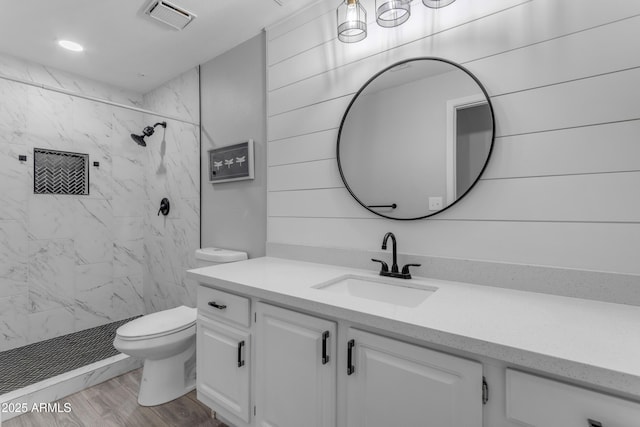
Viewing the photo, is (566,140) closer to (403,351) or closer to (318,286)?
(403,351)

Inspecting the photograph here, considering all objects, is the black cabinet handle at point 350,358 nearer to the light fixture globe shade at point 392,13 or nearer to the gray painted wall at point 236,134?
the gray painted wall at point 236,134

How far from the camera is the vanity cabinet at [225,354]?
134 centimetres

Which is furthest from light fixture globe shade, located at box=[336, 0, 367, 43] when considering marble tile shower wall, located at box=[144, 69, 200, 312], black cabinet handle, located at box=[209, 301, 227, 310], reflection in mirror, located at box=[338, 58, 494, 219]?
marble tile shower wall, located at box=[144, 69, 200, 312]

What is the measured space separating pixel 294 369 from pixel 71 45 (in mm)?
2793

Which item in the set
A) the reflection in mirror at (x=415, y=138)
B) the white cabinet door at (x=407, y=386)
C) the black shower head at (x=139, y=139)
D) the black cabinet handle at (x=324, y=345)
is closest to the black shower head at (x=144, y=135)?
the black shower head at (x=139, y=139)

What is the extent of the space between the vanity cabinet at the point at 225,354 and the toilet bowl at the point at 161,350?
357mm

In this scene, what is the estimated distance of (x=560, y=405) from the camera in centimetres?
68

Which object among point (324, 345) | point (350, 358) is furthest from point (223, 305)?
point (350, 358)

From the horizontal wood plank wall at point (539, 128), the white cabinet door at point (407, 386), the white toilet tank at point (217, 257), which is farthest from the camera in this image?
the white toilet tank at point (217, 257)

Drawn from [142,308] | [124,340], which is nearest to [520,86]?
[124,340]

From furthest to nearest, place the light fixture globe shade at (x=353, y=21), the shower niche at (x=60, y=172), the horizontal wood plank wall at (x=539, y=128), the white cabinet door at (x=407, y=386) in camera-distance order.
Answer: the shower niche at (x=60, y=172), the light fixture globe shade at (x=353, y=21), the horizontal wood plank wall at (x=539, y=128), the white cabinet door at (x=407, y=386)

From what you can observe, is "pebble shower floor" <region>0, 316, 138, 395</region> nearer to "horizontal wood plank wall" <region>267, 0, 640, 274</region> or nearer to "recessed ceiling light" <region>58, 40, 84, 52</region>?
"horizontal wood plank wall" <region>267, 0, 640, 274</region>

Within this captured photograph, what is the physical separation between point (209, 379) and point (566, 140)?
191 centimetres

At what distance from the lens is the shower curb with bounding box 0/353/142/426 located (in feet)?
5.57
